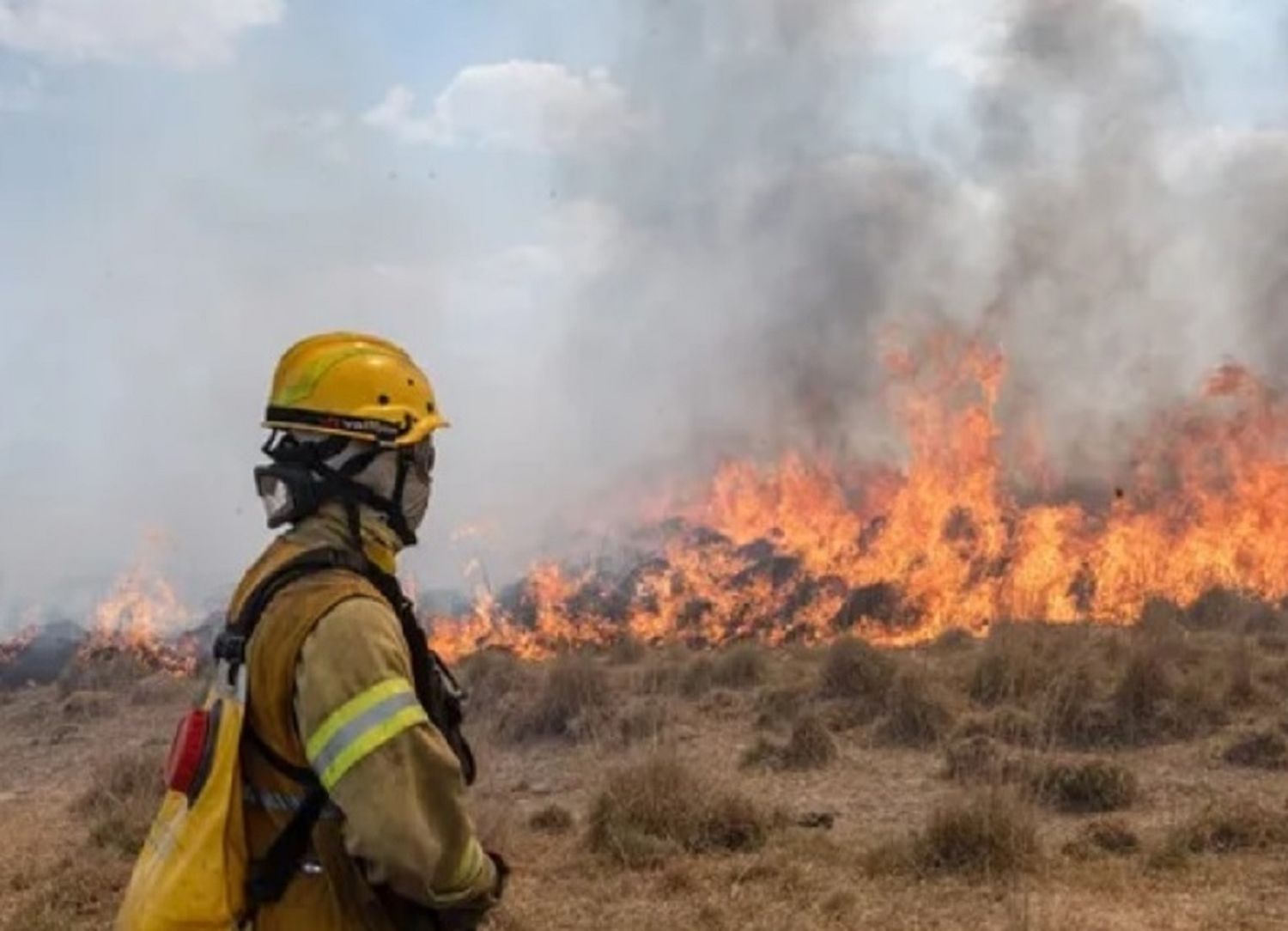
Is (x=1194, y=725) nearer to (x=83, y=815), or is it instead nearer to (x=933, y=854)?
(x=933, y=854)

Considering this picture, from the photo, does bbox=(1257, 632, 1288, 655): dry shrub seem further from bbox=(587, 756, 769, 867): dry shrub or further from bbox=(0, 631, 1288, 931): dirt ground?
bbox=(587, 756, 769, 867): dry shrub

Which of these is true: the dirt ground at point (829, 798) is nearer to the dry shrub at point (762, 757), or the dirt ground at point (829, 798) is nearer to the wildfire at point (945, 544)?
the dry shrub at point (762, 757)

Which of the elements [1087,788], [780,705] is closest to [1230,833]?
[1087,788]

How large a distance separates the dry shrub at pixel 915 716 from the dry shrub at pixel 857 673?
0.67 meters

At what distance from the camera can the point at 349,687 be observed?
2.32 meters

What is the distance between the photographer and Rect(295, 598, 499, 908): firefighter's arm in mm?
2262

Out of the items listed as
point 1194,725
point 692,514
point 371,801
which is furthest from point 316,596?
point 692,514

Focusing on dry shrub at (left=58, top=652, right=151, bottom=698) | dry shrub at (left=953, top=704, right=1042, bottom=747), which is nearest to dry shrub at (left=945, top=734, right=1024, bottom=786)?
dry shrub at (left=953, top=704, right=1042, bottom=747)

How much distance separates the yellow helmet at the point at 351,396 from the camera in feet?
8.73

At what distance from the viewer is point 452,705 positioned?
111 inches

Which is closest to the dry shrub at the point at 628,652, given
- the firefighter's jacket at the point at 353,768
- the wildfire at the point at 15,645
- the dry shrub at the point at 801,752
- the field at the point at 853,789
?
the field at the point at 853,789

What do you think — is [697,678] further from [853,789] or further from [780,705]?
[853,789]

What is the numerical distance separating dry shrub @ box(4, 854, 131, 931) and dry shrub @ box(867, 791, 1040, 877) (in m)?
4.53

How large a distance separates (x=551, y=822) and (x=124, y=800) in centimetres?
355
